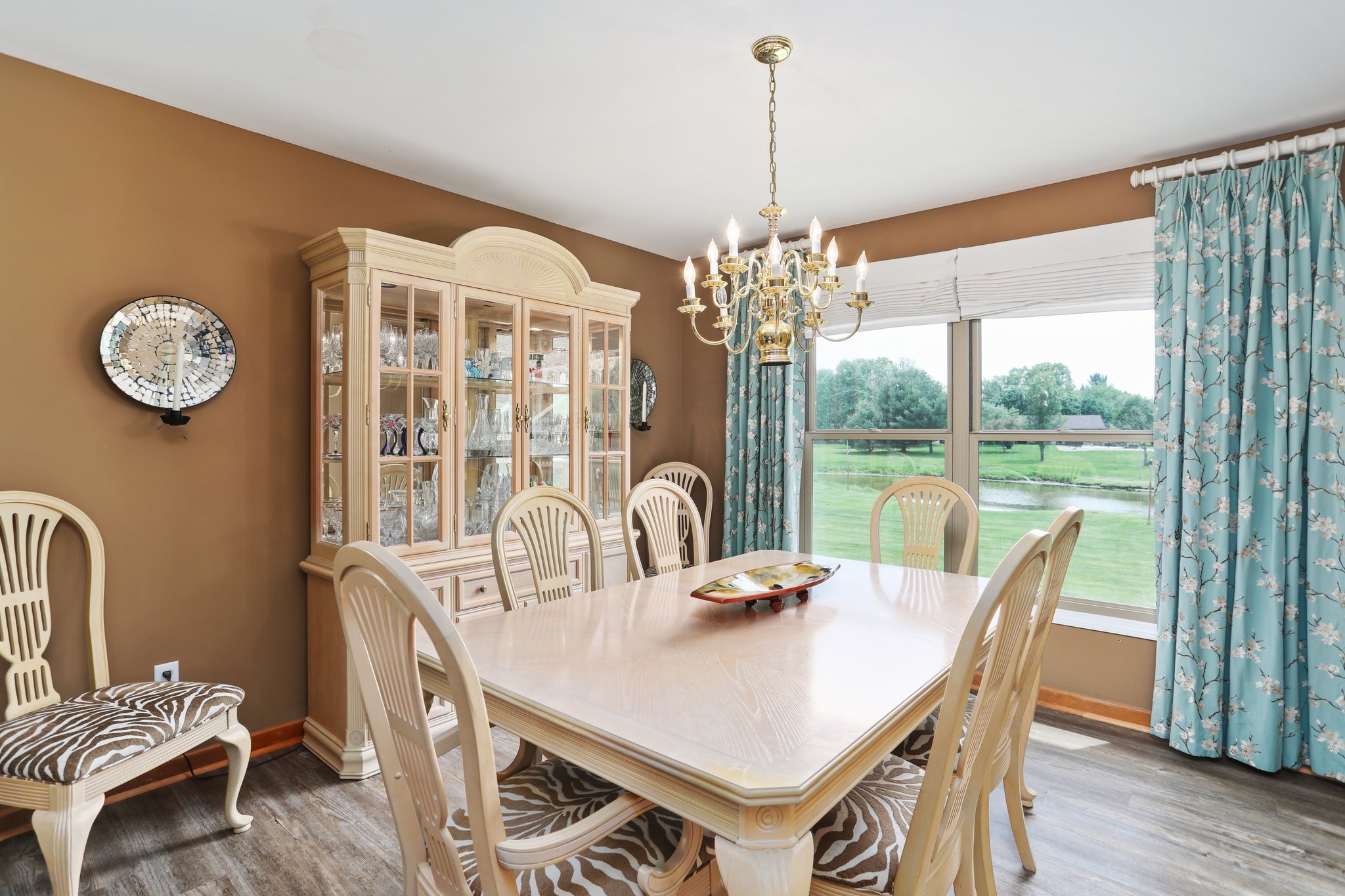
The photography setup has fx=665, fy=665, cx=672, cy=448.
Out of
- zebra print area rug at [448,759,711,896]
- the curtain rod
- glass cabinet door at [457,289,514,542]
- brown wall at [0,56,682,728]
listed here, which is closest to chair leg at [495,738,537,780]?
zebra print area rug at [448,759,711,896]

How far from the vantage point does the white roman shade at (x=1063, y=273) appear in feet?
9.76

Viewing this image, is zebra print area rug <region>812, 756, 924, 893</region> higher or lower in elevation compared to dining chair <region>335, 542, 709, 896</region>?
lower

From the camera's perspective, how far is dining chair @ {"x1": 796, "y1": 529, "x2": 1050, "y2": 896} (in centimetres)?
109

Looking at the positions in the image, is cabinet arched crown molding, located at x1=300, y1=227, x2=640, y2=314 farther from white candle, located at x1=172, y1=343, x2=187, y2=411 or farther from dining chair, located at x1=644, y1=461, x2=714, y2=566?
dining chair, located at x1=644, y1=461, x2=714, y2=566

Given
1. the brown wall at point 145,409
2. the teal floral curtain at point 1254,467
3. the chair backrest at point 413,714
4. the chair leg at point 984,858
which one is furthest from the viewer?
the teal floral curtain at point 1254,467

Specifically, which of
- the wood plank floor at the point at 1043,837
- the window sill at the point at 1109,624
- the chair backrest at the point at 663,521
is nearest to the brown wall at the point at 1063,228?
the window sill at the point at 1109,624

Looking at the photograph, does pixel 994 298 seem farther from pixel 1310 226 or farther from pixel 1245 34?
pixel 1245 34

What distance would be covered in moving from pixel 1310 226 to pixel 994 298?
1.16 meters

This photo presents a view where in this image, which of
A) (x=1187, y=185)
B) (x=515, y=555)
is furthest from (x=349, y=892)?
(x=1187, y=185)

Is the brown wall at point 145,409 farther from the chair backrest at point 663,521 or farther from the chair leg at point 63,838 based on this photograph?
the chair backrest at point 663,521

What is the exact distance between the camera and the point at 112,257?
2330 millimetres

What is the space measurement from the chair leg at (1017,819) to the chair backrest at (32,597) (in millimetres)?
2878

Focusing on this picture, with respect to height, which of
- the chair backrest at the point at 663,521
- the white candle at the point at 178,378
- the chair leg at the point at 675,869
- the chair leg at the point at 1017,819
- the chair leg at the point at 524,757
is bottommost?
the chair leg at the point at 1017,819

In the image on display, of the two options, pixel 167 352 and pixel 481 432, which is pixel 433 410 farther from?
pixel 167 352
